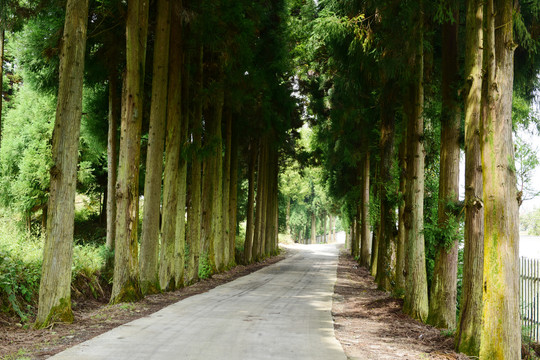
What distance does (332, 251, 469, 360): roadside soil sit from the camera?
239 inches

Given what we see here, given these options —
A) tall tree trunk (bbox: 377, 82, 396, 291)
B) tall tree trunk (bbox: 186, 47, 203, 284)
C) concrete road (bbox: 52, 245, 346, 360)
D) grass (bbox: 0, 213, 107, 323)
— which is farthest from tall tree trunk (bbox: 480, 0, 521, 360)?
tall tree trunk (bbox: 186, 47, 203, 284)

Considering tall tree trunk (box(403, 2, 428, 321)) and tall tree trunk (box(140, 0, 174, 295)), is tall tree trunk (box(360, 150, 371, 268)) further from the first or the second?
tall tree trunk (box(140, 0, 174, 295))

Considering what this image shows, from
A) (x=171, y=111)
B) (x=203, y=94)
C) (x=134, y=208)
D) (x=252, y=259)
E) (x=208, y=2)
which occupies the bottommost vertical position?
(x=252, y=259)

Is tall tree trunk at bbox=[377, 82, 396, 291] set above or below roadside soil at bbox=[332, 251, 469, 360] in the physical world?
above

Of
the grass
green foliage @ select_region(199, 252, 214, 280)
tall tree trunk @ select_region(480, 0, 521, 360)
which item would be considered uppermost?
tall tree trunk @ select_region(480, 0, 521, 360)

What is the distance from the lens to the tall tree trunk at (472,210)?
6250 mm

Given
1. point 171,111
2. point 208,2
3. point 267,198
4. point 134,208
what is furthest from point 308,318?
point 267,198

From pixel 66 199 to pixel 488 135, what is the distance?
21.0 ft

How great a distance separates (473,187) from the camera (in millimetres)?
6777

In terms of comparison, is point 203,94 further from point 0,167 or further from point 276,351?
point 0,167

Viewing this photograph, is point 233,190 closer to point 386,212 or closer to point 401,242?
point 386,212

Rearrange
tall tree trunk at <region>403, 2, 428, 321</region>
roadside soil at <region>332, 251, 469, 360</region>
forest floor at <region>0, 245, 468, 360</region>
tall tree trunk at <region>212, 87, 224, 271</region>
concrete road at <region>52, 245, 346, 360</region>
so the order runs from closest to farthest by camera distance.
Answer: concrete road at <region>52, 245, 346, 360</region>
forest floor at <region>0, 245, 468, 360</region>
roadside soil at <region>332, 251, 469, 360</region>
tall tree trunk at <region>403, 2, 428, 321</region>
tall tree trunk at <region>212, 87, 224, 271</region>

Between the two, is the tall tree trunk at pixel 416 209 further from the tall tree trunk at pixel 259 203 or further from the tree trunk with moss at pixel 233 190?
the tall tree trunk at pixel 259 203

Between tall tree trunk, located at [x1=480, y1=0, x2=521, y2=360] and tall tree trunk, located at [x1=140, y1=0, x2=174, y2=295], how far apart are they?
7.97 meters
